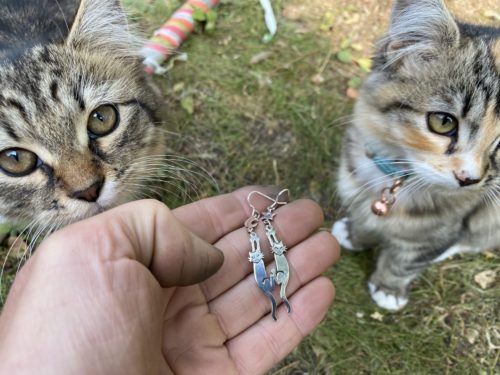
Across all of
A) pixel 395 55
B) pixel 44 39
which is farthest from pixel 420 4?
pixel 44 39

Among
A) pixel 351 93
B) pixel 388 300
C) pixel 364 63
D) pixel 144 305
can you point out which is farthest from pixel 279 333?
pixel 364 63

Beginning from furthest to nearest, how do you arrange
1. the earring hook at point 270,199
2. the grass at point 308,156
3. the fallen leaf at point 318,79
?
the fallen leaf at point 318,79 → the grass at point 308,156 → the earring hook at point 270,199

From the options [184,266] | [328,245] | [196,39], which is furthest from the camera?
[196,39]

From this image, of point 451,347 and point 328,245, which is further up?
point 328,245

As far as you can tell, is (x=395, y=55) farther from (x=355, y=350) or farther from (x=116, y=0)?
(x=355, y=350)

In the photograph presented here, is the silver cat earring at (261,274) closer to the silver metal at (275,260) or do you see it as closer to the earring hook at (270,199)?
the silver metal at (275,260)

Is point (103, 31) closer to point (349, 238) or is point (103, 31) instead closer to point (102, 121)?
point (102, 121)

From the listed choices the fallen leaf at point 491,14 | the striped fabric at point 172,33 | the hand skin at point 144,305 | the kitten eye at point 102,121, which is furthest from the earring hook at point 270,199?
the fallen leaf at point 491,14
